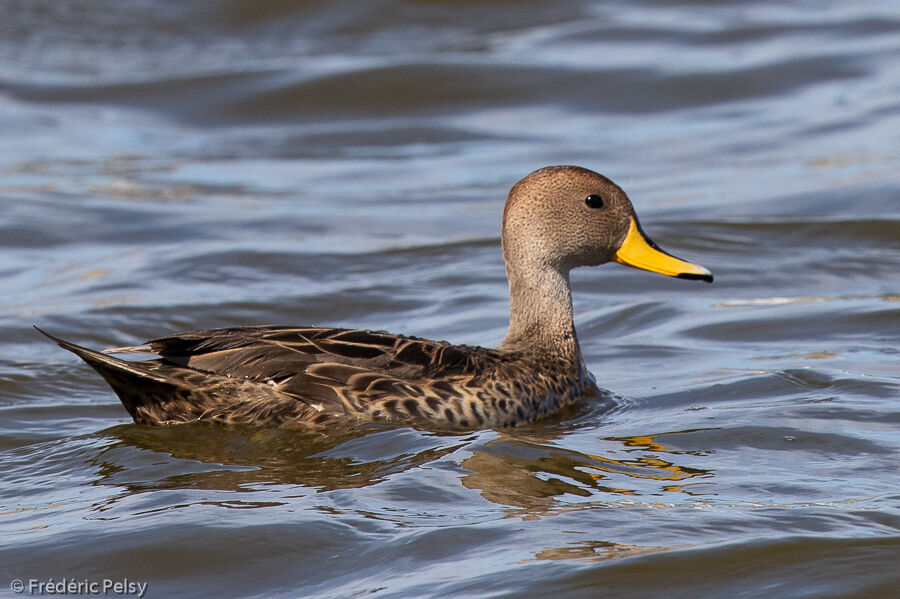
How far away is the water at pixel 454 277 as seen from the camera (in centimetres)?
516

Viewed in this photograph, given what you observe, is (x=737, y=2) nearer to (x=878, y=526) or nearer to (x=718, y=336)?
(x=718, y=336)

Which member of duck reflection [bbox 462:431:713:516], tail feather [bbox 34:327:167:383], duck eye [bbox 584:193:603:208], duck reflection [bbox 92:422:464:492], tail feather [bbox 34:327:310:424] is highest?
duck eye [bbox 584:193:603:208]

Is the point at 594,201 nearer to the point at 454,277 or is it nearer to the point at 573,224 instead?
the point at 573,224

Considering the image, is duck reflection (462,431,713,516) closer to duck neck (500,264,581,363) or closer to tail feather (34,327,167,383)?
duck neck (500,264,581,363)

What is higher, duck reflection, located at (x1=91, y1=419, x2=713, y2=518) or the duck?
the duck

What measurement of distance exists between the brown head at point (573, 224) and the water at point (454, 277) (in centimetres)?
73

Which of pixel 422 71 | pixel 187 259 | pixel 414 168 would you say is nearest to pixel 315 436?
pixel 187 259

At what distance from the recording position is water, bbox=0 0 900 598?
16.9ft

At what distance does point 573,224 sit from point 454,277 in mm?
3132

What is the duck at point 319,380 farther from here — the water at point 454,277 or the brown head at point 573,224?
the brown head at point 573,224

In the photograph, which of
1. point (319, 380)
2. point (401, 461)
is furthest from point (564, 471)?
point (319, 380)

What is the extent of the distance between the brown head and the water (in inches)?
28.7

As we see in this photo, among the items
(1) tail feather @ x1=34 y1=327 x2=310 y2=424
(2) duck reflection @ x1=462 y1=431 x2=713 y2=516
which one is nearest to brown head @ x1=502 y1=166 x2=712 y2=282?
(2) duck reflection @ x1=462 y1=431 x2=713 y2=516

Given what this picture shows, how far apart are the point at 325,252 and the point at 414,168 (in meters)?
3.38
